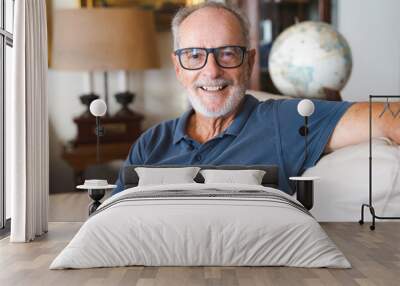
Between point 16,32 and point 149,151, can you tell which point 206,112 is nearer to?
point 149,151

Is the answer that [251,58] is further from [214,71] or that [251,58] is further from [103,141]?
[103,141]

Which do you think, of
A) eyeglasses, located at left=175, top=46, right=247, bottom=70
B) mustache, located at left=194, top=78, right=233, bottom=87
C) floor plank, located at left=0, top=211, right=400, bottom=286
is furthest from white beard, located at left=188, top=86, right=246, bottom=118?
floor plank, located at left=0, top=211, right=400, bottom=286

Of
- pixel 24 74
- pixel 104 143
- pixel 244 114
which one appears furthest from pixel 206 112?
pixel 24 74

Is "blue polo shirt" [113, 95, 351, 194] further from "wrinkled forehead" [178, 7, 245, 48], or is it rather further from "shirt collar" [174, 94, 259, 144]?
"wrinkled forehead" [178, 7, 245, 48]

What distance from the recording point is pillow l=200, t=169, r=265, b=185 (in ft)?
16.9

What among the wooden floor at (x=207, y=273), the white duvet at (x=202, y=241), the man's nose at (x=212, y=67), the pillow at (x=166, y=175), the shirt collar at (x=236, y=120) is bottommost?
the wooden floor at (x=207, y=273)

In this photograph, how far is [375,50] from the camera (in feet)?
20.3

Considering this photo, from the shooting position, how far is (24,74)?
486 centimetres

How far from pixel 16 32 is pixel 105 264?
183cm

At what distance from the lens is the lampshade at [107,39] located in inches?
249

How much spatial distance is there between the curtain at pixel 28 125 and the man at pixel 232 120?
2.67ft

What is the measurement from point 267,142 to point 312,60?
71cm

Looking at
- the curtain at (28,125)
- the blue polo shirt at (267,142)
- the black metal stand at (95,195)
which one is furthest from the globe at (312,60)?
the curtain at (28,125)

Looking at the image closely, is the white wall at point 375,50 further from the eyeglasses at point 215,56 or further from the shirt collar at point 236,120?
the eyeglasses at point 215,56
